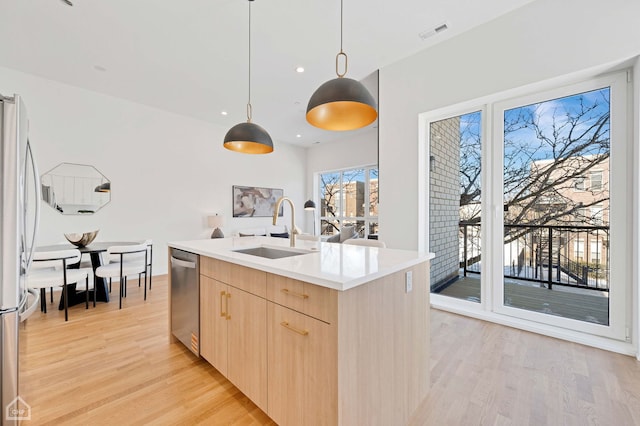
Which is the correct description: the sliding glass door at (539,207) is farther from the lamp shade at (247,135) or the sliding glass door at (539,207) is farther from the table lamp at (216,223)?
the table lamp at (216,223)

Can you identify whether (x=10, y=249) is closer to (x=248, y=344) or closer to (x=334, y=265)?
(x=248, y=344)

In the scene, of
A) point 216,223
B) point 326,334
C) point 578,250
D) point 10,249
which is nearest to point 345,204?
point 216,223

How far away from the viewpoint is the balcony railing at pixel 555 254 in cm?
246

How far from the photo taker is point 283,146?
7199 mm

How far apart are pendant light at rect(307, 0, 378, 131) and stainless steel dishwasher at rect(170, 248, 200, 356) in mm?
1398

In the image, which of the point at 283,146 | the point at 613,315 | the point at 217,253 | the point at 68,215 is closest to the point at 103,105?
the point at 68,215

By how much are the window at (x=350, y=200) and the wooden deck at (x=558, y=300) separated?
3.49 m

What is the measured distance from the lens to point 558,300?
2.71 m

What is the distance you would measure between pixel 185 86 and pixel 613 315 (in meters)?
5.69

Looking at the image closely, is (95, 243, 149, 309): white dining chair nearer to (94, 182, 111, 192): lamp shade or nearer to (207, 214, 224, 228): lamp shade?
(94, 182, 111, 192): lamp shade

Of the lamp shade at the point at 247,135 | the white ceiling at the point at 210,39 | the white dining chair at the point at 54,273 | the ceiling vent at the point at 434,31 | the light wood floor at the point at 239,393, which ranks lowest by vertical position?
the light wood floor at the point at 239,393

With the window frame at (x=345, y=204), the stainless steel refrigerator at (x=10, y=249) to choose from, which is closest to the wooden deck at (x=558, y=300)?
the window frame at (x=345, y=204)

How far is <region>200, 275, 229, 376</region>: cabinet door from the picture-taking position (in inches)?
68.2

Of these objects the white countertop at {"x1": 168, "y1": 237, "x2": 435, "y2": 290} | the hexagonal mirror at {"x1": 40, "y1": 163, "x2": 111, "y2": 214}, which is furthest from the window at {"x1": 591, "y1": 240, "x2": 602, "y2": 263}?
the hexagonal mirror at {"x1": 40, "y1": 163, "x2": 111, "y2": 214}
